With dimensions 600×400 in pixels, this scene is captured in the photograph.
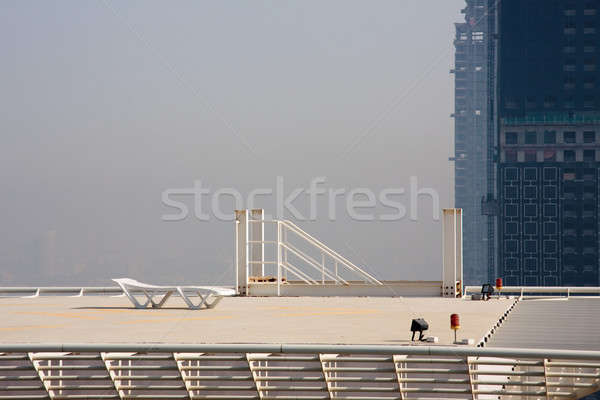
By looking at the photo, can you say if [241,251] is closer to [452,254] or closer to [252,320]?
[452,254]

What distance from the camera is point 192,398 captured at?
17062 mm

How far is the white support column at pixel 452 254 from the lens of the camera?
3297 cm

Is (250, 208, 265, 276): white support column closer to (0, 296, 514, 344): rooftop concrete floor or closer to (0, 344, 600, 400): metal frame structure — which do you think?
(0, 296, 514, 344): rooftop concrete floor

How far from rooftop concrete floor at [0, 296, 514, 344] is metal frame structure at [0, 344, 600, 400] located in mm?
1075

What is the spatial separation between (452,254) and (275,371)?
17043 mm

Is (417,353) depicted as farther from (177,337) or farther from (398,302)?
(398,302)

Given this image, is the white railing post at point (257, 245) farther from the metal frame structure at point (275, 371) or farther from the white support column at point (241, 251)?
the metal frame structure at point (275, 371)

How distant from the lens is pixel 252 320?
23484mm

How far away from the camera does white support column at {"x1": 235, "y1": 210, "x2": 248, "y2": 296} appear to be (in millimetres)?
34406

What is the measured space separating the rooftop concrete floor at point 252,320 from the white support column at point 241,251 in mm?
853

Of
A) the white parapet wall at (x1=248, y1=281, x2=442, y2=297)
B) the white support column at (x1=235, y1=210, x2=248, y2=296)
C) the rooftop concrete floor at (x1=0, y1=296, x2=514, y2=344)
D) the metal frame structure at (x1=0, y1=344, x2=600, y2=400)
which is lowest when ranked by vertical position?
the metal frame structure at (x1=0, y1=344, x2=600, y2=400)

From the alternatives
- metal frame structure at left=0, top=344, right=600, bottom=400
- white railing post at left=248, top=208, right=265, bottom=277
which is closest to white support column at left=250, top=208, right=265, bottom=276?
white railing post at left=248, top=208, right=265, bottom=277

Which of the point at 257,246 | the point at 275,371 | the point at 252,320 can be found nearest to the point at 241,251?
the point at 257,246

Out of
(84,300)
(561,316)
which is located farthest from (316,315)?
(84,300)
